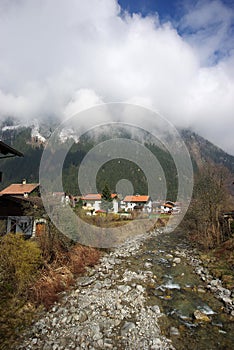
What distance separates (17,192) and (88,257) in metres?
31.9

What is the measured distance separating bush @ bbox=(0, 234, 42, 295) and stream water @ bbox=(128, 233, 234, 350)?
519cm

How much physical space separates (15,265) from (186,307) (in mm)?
6956

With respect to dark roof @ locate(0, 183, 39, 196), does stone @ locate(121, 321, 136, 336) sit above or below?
below

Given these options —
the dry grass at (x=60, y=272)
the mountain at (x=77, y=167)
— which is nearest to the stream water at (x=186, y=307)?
the dry grass at (x=60, y=272)

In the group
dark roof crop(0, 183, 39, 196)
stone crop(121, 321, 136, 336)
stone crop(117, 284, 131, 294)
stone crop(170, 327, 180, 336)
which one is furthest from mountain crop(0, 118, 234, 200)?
stone crop(170, 327, 180, 336)

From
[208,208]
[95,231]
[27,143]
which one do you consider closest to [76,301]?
[95,231]

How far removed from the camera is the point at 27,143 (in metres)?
168

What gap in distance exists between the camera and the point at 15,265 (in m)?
9.21

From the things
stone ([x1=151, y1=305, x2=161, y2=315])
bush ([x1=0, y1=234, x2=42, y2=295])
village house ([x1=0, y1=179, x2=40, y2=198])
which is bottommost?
stone ([x1=151, y1=305, x2=161, y2=315])

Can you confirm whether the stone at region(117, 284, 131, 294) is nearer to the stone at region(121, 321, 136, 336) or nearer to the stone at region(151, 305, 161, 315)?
the stone at region(151, 305, 161, 315)

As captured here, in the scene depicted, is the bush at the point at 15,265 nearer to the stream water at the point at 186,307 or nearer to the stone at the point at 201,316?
the stream water at the point at 186,307

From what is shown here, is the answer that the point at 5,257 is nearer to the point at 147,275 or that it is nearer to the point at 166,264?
the point at 147,275

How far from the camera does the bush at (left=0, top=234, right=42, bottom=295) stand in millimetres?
8914

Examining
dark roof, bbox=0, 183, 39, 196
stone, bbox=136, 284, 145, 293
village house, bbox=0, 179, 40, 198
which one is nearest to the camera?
stone, bbox=136, 284, 145, 293
